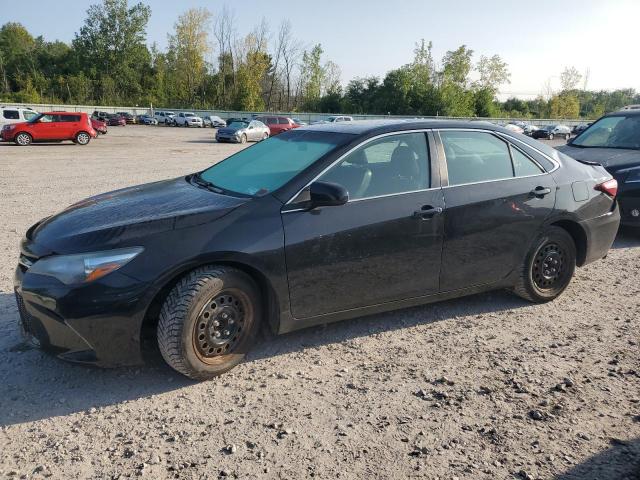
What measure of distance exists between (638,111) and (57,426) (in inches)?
357

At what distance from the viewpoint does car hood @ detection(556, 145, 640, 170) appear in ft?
23.5

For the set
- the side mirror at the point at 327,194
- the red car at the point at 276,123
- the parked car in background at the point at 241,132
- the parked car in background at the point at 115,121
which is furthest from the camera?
the parked car in background at the point at 115,121

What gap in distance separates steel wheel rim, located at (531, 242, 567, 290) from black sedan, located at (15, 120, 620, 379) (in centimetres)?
1

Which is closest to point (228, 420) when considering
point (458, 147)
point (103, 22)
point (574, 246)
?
point (458, 147)

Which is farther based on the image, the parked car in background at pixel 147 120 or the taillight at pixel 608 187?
the parked car in background at pixel 147 120

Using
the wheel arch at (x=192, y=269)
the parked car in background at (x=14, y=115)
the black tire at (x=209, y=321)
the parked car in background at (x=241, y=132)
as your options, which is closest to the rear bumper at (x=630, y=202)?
the wheel arch at (x=192, y=269)

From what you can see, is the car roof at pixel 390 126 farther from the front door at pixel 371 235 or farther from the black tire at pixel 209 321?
the black tire at pixel 209 321

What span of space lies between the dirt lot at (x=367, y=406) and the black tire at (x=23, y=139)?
22712mm

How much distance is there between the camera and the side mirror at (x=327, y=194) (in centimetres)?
347

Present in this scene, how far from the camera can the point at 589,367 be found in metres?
3.65

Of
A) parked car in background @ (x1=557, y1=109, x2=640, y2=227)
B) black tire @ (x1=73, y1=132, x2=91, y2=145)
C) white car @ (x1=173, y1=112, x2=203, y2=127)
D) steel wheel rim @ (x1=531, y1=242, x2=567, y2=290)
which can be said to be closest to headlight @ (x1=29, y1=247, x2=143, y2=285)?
steel wheel rim @ (x1=531, y1=242, x2=567, y2=290)

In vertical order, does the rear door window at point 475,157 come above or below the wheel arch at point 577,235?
above

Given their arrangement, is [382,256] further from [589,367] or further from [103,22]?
[103,22]

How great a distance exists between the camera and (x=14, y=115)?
25219 millimetres
